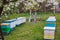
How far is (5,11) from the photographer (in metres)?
4.61

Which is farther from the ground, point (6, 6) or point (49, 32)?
point (6, 6)

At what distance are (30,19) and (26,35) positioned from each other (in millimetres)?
4234

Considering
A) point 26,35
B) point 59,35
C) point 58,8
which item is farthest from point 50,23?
point 58,8

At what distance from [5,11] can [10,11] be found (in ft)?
0.42

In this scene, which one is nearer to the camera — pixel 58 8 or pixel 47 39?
pixel 47 39

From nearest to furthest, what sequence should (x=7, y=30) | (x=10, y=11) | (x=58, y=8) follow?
1. (x=10, y=11)
2. (x=7, y=30)
3. (x=58, y=8)

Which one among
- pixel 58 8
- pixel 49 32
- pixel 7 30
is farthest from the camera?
pixel 58 8

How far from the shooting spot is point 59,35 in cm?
830

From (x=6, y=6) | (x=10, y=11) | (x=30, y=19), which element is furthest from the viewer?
(x=30, y=19)

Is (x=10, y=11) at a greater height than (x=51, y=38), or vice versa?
(x=10, y=11)

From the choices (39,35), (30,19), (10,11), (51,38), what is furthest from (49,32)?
(30,19)

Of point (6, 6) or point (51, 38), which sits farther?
point (51, 38)

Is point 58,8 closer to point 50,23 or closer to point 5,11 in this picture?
point 50,23

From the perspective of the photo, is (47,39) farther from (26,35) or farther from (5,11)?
(5,11)
